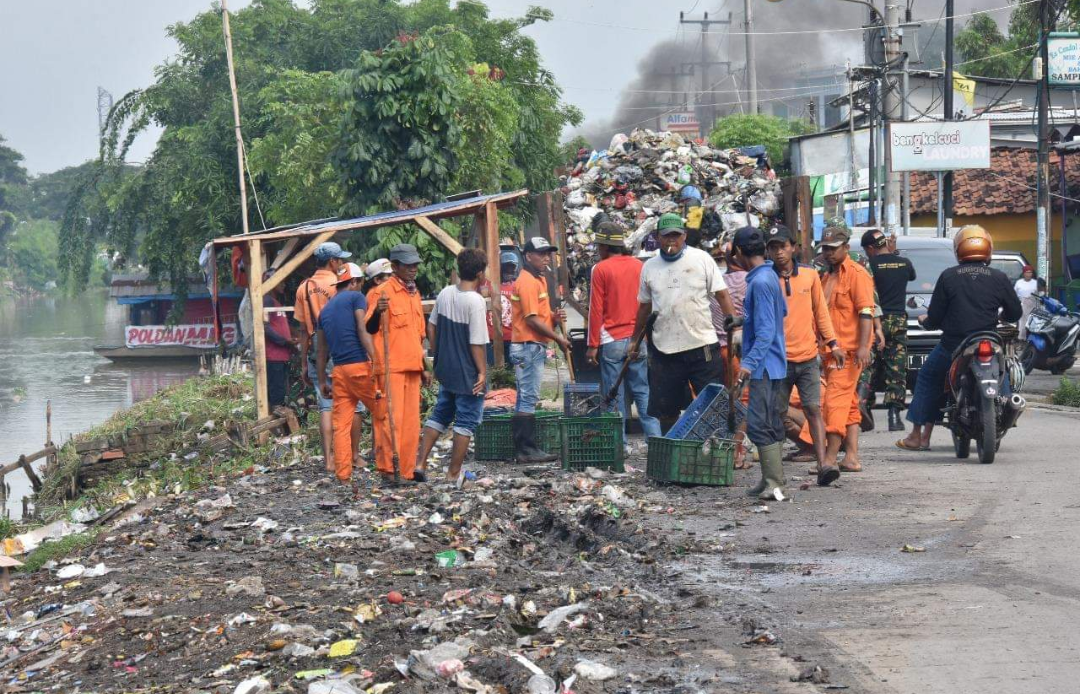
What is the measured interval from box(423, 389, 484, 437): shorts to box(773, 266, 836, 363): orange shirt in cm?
231

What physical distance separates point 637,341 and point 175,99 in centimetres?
3216

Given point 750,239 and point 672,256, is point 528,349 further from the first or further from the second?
point 750,239

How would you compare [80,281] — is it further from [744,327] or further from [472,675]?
[472,675]

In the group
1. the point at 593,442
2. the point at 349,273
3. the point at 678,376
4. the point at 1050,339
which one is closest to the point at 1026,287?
the point at 1050,339

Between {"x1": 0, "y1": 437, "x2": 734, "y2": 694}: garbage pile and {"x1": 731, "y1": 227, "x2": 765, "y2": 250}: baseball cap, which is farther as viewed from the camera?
{"x1": 731, "y1": 227, "x2": 765, "y2": 250}: baseball cap

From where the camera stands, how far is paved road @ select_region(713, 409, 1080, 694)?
5082mm

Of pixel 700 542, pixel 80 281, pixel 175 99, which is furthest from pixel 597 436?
pixel 80 281

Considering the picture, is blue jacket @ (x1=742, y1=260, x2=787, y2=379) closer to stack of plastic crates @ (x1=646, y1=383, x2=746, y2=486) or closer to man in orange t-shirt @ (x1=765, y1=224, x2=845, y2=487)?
man in orange t-shirt @ (x1=765, y1=224, x2=845, y2=487)

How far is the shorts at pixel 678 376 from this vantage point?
10188 mm

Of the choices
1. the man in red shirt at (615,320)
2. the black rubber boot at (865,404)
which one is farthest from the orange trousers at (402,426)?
the black rubber boot at (865,404)

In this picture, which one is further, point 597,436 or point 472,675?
point 597,436

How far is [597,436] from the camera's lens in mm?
10367

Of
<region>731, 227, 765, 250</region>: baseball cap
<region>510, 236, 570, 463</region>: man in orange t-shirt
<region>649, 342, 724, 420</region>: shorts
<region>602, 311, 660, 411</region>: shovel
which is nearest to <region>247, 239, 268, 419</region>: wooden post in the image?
<region>510, 236, 570, 463</region>: man in orange t-shirt

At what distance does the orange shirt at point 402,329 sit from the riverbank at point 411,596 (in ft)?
3.17
